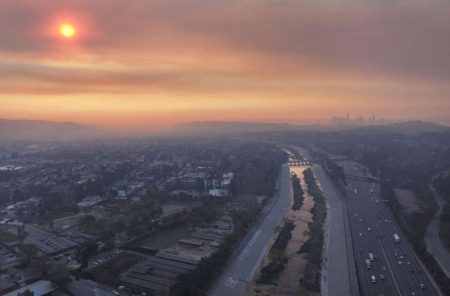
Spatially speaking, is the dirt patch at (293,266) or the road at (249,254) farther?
the road at (249,254)

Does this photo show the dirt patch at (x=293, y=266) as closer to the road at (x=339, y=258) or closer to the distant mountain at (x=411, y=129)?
the road at (x=339, y=258)

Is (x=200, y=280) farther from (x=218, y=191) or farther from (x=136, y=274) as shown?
(x=218, y=191)

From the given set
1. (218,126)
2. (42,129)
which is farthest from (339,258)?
(218,126)

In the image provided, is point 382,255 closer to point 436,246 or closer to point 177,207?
point 436,246

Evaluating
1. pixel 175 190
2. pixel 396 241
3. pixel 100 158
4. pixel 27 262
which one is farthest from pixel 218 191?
pixel 100 158

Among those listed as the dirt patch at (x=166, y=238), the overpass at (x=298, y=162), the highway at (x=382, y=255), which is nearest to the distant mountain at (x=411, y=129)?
→ the overpass at (x=298, y=162)

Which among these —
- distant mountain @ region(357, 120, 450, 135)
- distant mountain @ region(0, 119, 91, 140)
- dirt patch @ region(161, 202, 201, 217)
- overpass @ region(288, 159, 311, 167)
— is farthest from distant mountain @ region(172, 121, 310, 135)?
dirt patch @ region(161, 202, 201, 217)

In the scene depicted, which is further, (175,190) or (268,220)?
(175,190)
